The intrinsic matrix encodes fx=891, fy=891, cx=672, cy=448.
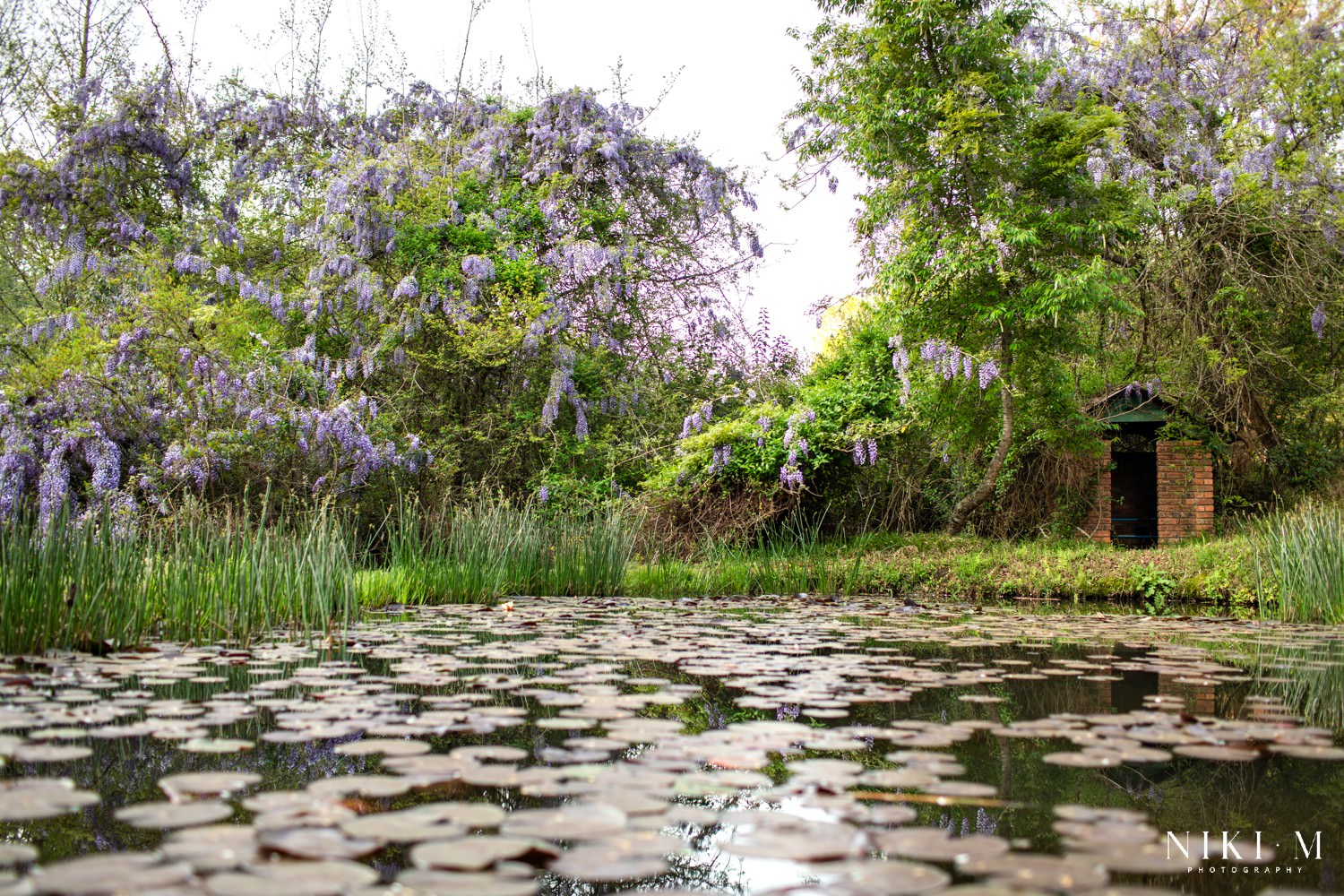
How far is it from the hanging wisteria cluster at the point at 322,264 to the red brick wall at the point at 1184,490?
5.73m

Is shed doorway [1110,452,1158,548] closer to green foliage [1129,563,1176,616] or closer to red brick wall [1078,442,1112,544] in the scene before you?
red brick wall [1078,442,1112,544]

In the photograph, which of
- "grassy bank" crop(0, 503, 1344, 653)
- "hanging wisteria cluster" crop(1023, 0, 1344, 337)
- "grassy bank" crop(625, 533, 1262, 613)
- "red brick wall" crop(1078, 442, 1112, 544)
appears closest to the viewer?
"grassy bank" crop(0, 503, 1344, 653)

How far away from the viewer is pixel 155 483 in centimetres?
698

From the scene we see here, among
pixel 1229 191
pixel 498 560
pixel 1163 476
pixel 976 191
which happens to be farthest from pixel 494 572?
A: pixel 1163 476

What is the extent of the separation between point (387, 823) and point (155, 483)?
672 centimetres

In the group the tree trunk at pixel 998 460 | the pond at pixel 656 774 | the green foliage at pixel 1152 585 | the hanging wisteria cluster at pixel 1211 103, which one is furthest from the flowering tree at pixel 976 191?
the pond at pixel 656 774

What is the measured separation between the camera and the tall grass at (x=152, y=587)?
296 cm

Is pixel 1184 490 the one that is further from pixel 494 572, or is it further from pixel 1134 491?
pixel 494 572

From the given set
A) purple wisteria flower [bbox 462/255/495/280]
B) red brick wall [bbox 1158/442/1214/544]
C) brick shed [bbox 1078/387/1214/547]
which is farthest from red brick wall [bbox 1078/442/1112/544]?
purple wisteria flower [bbox 462/255/495/280]

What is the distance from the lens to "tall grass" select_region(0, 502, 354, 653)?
2.96m

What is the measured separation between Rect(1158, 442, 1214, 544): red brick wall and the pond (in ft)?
28.4

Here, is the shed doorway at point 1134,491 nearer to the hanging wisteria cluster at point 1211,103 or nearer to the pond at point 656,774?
the hanging wisteria cluster at point 1211,103

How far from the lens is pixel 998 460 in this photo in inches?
380

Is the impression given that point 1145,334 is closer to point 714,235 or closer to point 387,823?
point 714,235
